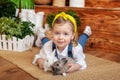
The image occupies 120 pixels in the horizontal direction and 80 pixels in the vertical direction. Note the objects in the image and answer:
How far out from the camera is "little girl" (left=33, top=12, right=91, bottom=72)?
1.44 meters

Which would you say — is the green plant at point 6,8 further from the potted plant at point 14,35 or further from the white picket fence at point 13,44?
the white picket fence at point 13,44

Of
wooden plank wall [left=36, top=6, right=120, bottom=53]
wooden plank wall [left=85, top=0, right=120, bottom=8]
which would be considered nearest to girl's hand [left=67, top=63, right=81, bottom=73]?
wooden plank wall [left=36, top=6, right=120, bottom=53]

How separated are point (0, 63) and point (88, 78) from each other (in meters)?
0.62

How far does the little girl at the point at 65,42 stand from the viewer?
4.73 feet

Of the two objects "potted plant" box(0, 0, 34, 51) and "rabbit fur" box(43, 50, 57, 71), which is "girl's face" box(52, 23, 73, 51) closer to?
"rabbit fur" box(43, 50, 57, 71)

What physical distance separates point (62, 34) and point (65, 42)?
57 millimetres

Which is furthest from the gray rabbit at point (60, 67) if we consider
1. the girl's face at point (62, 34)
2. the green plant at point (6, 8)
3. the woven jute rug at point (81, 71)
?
the green plant at point (6, 8)

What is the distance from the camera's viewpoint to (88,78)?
1358mm

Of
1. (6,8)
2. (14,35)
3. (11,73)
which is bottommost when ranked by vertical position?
(11,73)

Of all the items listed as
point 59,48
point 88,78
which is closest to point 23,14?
point 59,48

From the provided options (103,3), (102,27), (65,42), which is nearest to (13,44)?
(65,42)

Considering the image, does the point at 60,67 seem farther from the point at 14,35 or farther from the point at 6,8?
the point at 6,8

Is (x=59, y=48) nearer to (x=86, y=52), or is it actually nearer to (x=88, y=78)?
(x=88, y=78)

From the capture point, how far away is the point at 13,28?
78.1 inches
